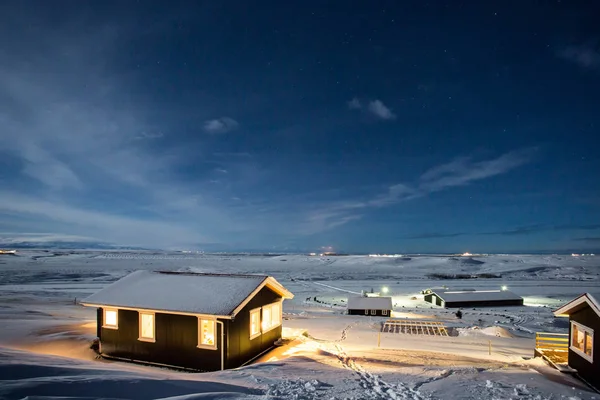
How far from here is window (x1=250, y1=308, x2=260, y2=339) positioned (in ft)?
55.0

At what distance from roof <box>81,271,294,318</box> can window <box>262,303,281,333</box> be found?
36.9 inches

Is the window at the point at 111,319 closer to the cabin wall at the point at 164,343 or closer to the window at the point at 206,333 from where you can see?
the cabin wall at the point at 164,343

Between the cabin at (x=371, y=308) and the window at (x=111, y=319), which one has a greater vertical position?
the window at (x=111, y=319)

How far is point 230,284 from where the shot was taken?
682 inches

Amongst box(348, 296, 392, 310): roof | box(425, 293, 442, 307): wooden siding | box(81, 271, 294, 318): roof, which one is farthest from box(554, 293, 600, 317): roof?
box(425, 293, 442, 307): wooden siding

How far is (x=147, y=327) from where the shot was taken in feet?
54.2

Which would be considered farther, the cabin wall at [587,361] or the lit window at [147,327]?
the lit window at [147,327]

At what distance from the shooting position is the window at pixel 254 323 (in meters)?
16.8

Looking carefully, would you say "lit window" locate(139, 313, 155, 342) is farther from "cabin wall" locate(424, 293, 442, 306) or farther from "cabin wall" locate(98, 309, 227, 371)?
"cabin wall" locate(424, 293, 442, 306)

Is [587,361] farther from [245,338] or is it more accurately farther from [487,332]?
[487,332]

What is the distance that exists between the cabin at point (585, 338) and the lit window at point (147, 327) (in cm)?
1743

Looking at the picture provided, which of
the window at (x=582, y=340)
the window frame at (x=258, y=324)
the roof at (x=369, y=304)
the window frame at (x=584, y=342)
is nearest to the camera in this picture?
the window frame at (x=584, y=342)

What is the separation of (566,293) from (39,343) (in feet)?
289

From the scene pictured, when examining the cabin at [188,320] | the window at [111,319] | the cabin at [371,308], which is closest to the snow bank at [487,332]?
the cabin at [371,308]
